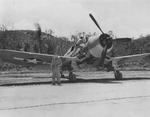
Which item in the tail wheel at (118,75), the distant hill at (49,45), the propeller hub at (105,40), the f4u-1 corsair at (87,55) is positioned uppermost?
the distant hill at (49,45)

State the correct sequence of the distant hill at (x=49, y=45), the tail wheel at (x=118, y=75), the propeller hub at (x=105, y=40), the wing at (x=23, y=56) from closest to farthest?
1. the propeller hub at (x=105, y=40)
2. the wing at (x=23, y=56)
3. the tail wheel at (x=118, y=75)
4. the distant hill at (x=49, y=45)

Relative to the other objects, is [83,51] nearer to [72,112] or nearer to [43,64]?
[43,64]

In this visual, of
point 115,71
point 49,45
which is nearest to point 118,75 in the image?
point 115,71

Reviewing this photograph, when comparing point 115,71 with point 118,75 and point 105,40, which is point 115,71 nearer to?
point 118,75

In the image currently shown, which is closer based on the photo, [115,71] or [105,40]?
[105,40]

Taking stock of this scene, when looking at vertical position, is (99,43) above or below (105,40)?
below

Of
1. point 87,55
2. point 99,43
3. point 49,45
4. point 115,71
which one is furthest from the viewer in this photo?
point 49,45

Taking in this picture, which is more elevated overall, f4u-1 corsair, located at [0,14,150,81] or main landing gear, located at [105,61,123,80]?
f4u-1 corsair, located at [0,14,150,81]

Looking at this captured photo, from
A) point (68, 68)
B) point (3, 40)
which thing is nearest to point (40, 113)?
point (68, 68)

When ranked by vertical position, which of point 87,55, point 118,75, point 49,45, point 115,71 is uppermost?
point 49,45

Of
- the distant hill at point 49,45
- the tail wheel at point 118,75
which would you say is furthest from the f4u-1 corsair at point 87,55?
the distant hill at point 49,45

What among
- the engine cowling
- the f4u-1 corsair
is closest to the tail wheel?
the f4u-1 corsair

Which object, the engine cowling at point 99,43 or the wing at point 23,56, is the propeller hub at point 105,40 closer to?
the engine cowling at point 99,43

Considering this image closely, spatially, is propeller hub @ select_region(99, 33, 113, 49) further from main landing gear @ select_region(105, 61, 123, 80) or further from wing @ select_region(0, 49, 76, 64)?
wing @ select_region(0, 49, 76, 64)
